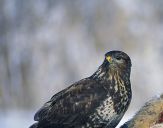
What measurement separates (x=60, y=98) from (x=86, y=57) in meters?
10.2

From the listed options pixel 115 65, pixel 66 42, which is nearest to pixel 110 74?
pixel 115 65

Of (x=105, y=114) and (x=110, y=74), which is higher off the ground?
(x=110, y=74)

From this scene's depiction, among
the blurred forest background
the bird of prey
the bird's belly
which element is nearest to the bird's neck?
the bird of prey

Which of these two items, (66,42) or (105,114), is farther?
(66,42)

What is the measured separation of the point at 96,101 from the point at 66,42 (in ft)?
34.8

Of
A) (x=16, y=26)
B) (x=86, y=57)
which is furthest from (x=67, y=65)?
(x=16, y=26)

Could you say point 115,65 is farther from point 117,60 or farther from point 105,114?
point 105,114

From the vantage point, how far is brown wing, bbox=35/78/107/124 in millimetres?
6312

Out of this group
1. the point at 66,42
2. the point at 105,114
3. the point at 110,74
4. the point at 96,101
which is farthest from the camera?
the point at 66,42

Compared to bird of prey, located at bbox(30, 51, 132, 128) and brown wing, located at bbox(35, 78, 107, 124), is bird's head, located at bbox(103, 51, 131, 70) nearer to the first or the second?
bird of prey, located at bbox(30, 51, 132, 128)

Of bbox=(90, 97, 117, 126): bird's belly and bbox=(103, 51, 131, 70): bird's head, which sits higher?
bbox=(103, 51, 131, 70): bird's head

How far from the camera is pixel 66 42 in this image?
55.3ft

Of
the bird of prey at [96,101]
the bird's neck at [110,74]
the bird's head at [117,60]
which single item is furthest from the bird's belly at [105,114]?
the bird's head at [117,60]

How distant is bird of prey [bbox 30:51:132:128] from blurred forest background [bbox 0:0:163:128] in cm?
867
